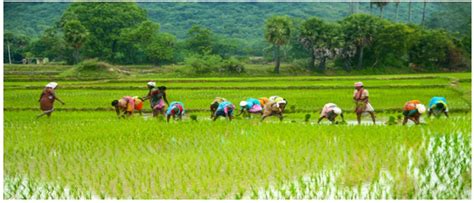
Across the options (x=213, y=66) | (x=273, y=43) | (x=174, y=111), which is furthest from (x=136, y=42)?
(x=174, y=111)

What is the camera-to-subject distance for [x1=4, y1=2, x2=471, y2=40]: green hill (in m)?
42.2

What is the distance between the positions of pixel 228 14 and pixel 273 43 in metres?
19.2

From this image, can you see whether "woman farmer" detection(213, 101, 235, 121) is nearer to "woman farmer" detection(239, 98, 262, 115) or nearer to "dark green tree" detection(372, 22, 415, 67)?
"woman farmer" detection(239, 98, 262, 115)

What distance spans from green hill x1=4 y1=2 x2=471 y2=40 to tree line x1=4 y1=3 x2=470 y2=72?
5.98m

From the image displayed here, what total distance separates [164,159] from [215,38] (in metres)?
28.1

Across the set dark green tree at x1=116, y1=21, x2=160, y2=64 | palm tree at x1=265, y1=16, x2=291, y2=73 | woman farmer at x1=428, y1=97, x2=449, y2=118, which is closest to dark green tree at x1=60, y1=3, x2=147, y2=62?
dark green tree at x1=116, y1=21, x2=160, y2=64

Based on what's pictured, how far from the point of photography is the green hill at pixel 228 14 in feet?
139

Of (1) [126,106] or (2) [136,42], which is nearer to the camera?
(1) [126,106]

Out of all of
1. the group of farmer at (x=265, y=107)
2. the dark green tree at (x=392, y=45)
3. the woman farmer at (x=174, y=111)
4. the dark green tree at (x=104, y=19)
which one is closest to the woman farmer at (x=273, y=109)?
the group of farmer at (x=265, y=107)

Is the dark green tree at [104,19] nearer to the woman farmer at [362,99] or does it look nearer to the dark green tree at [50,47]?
the dark green tree at [50,47]

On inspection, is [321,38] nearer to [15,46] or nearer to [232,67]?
[232,67]

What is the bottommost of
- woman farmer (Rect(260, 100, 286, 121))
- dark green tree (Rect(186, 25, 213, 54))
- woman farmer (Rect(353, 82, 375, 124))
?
dark green tree (Rect(186, 25, 213, 54))

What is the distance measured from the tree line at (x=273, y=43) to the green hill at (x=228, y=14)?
5984mm

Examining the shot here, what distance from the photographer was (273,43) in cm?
2989
